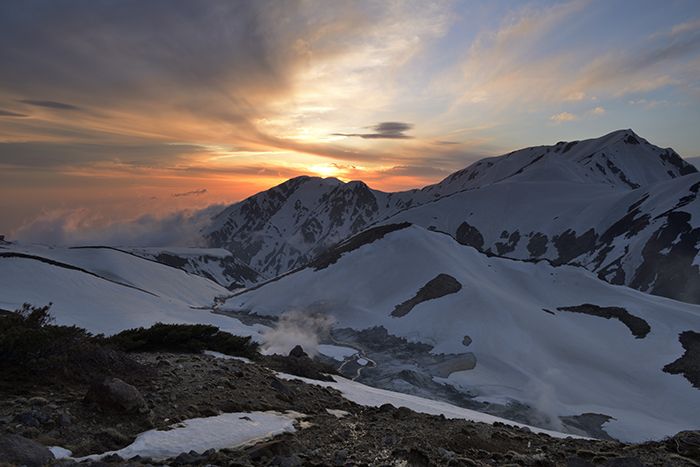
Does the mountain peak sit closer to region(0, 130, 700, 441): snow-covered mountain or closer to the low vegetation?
region(0, 130, 700, 441): snow-covered mountain

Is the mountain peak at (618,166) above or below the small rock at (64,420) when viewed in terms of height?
above

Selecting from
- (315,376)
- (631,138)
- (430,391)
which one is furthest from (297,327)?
(631,138)

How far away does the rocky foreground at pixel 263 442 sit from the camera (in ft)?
21.7

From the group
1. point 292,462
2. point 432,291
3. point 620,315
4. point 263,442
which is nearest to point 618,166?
point 620,315

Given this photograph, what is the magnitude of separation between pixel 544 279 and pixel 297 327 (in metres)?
40.6

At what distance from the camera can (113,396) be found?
812cm

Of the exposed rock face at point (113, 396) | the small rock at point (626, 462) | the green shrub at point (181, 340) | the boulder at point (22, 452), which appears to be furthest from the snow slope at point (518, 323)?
the boulder at point (22, 452)

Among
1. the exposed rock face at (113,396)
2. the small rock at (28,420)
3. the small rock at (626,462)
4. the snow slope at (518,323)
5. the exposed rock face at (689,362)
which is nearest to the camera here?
the small rock at (626,462)

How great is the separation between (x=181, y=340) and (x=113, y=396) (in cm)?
908

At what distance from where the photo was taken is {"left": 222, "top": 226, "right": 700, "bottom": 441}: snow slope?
3053cm

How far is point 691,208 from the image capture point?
83625 millimetres

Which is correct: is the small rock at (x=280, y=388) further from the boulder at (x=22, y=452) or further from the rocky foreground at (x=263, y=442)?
the boulder at (x=22, y=452)

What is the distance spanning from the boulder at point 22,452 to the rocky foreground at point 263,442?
0.01 metres

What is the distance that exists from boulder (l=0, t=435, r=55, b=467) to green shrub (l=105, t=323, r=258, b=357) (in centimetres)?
828
